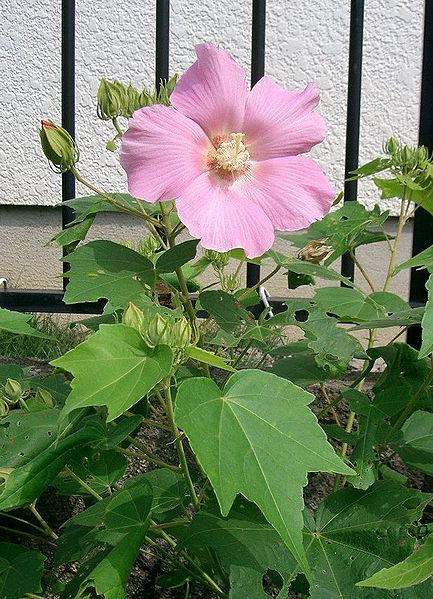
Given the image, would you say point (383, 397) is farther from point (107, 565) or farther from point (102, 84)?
point (102, 84)

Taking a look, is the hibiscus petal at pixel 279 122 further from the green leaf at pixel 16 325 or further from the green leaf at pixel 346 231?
the green leaf at pixel 16 325

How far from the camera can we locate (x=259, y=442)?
0.53 meters

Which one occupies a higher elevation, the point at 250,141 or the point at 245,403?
the point at 250,141

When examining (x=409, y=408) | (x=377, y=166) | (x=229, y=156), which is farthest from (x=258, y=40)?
(x=409, y=408)

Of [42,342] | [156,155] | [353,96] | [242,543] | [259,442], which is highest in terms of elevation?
[353,96]

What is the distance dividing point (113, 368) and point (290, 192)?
25 centimetres

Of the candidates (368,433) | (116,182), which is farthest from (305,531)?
(116,182)

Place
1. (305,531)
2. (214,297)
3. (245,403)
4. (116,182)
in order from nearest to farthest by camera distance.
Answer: (245,403) → (305,531) → (214,297) → (116,182)

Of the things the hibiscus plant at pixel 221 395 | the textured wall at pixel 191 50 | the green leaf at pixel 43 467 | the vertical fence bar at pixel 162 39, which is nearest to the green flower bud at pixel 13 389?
the hibiscus plant at pixel 221 395

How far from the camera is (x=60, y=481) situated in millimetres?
791

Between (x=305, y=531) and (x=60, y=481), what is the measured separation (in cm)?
29

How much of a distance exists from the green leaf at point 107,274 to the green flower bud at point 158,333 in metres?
0.13

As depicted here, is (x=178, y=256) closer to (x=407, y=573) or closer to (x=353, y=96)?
(x=407, y=573)

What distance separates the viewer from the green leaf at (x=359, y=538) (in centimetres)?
62
